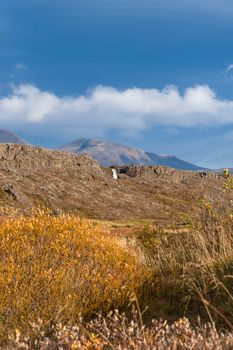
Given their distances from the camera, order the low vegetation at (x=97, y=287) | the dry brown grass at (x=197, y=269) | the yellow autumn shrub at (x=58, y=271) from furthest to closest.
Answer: the dry brown grass at (x=197, y=269) → the yellow autumn shrub at (x=58, y=271) → the low vegetation at (x=97, y=287)

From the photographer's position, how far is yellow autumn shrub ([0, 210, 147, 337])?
22.7ft

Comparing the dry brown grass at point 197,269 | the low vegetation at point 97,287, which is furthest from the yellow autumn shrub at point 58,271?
the dry brown grass at point 197,269

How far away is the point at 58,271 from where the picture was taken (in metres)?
7.33

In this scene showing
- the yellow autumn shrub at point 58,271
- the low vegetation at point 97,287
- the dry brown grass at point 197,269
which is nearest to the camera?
the low vegetation at point 97,287

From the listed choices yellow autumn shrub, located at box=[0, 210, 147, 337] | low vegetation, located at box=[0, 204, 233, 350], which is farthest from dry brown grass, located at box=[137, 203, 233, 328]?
yellow autumn shrub, located at box=[0, 210, 147, 337]

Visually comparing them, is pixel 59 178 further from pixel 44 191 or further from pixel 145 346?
pixel 145 346

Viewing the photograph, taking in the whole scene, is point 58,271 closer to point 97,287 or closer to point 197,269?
point 97,287

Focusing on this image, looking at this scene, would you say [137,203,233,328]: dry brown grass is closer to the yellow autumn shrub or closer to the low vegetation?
the low vegetation

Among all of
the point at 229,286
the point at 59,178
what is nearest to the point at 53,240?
the point at 229,286

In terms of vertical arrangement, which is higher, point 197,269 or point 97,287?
point 197,269

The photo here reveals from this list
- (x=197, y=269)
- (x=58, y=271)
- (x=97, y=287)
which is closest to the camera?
(x=58, y=271)

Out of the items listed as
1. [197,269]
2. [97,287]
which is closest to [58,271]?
[97,287]

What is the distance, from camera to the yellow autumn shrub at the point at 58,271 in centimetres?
693

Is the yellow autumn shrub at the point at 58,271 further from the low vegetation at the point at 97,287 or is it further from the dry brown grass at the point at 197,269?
the dry brown grass at the point at 197,269
